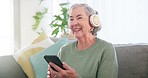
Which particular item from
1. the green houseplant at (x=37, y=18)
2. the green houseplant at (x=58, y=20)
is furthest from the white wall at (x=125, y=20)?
the green houseplant at (x=37, y=18)

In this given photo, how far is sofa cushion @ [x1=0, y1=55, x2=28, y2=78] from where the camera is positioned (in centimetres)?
203

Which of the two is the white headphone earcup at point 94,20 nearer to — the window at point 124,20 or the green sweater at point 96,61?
the green sweater at point 96,61

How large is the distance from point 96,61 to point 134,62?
12.6 inches

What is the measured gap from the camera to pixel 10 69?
2.07 metres

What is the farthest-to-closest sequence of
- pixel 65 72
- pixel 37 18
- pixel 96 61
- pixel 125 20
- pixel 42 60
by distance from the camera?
pixel 37 18 → pixel 125 20 → pixel 42 60 → pixel 96 61 → pixel 65 72

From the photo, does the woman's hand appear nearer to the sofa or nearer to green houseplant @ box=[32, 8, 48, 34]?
the sofa

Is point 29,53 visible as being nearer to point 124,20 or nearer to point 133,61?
point 133,61

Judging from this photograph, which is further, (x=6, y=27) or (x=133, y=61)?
(x=6, y=27)

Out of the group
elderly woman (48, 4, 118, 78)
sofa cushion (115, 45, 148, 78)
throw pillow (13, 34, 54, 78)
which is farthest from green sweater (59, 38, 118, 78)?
throw pillow (13, 34, 54, 78)

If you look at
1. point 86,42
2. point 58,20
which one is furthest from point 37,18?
point 86,42

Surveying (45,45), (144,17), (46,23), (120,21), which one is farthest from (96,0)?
(45,45)

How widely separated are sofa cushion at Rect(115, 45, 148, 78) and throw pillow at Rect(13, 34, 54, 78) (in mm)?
735

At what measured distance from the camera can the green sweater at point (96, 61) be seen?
57.9 inches

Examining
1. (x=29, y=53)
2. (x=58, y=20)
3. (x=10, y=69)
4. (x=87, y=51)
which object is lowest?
(x=10, y=69)
